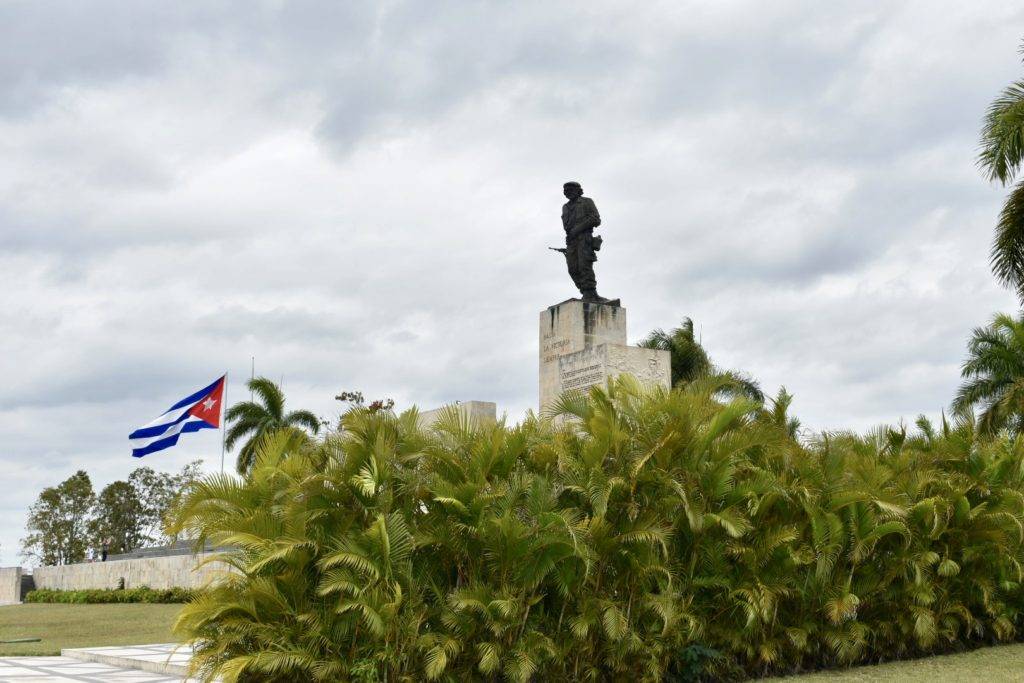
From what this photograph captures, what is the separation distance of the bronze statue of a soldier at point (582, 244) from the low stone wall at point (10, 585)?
29926 millimetres

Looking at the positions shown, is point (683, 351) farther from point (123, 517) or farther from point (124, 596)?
point (123, 517)

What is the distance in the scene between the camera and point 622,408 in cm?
839

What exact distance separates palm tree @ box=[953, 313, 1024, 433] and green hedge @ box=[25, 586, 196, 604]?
57.7ft

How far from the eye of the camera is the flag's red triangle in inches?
965

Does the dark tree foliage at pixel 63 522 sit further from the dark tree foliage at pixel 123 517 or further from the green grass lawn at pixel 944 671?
the green grass lawn at pixel 944 671

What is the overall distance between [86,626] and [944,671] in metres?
15.0

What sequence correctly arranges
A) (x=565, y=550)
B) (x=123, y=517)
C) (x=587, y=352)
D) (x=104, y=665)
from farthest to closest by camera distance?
1. (x=123, y=517)
2. (x=587, y=352)
3. (x=104, y=665)
4. (x=565, y=550)

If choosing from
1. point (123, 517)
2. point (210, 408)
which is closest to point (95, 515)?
point (123, 517)

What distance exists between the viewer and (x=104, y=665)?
1128 centimetres

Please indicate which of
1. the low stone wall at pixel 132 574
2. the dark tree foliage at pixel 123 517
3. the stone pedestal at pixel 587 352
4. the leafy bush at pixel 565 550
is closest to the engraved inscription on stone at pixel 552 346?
the stone pedestal at pixel 587 352

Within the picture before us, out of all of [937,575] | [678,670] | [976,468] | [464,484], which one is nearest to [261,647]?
[464,484]

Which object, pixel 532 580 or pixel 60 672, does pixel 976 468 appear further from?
pixel 60 672

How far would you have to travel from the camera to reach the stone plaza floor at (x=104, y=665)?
9656 millimetres

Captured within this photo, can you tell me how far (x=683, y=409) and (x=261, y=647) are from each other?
3612mm
